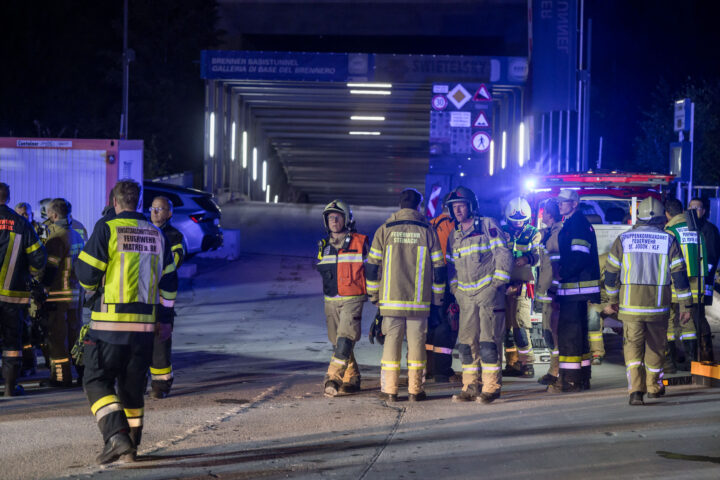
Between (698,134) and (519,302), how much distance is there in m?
21.1

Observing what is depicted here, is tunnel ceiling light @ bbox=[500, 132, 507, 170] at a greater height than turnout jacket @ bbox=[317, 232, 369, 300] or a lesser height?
greater

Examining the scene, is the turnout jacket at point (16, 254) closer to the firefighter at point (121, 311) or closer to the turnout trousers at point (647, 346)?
the firefighter at point (121, 311)

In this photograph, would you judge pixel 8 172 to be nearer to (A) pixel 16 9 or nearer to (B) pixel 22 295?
(B) pixel 22 295

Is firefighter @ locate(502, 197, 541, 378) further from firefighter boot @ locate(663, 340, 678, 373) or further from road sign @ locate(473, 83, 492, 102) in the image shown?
road sign @ locate(473, 83, 492, 102)

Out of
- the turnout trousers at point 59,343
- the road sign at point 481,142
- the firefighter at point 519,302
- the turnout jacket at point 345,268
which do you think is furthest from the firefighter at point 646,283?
the road sign at point 481,142

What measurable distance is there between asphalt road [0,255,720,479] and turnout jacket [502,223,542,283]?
1047mm

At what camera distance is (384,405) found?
7988 mm

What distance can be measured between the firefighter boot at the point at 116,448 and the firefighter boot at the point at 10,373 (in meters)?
2.67

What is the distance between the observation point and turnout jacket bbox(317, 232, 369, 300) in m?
8.46

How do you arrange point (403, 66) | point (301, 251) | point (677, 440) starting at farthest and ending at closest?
point (403, 66) < point (301, 251) < point (677, 440)

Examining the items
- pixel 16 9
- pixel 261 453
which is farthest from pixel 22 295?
pixel 16 9

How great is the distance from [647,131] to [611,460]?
27.2 metres

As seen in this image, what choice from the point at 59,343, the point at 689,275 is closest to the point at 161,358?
the point at 59,343

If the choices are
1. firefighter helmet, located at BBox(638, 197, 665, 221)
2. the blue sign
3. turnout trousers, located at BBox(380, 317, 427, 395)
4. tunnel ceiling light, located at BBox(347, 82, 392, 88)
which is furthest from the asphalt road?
tunnel ceiling light, located at BBox(347, 82, 392, 88)
